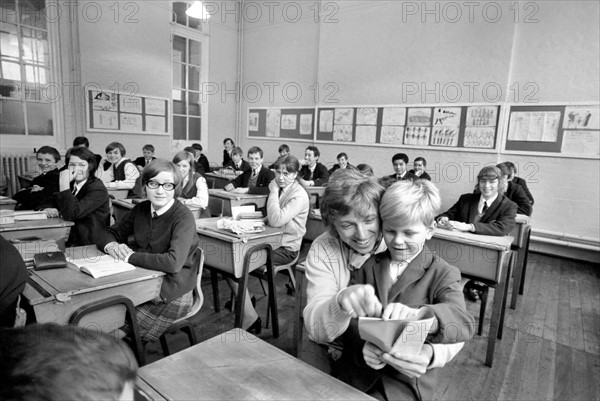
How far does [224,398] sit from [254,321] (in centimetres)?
173

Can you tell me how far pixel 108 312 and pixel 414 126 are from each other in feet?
17.6

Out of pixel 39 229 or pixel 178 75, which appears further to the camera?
pixel 178 75

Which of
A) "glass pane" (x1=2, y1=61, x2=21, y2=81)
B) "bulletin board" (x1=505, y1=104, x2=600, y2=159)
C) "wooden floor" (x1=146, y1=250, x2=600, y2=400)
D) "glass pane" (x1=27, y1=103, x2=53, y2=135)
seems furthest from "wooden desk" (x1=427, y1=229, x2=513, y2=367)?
"glass pane" (x1=2, y1=61, x2=21, y2=81)

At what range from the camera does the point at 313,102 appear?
7266mm

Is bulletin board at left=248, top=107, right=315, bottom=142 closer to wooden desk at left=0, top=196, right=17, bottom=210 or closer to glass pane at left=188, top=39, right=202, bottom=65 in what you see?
glass pane at left=188, top=39, right=202, bottom=65

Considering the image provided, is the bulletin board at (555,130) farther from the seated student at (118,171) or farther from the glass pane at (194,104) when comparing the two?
the glass pane at (194,104)

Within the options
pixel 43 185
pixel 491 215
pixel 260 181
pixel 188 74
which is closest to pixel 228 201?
pixel 260 181

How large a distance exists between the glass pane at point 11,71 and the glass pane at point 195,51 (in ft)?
9.98

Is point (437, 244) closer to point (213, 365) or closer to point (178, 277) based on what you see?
point (178, 277)

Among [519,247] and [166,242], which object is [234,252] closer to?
[166,242]

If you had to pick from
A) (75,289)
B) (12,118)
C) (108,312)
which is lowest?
(108,312)

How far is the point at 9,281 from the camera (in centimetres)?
132

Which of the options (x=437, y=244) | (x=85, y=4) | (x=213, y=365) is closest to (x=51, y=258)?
Answer: (x=213, y=365)

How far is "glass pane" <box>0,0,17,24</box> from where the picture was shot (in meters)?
5.45
